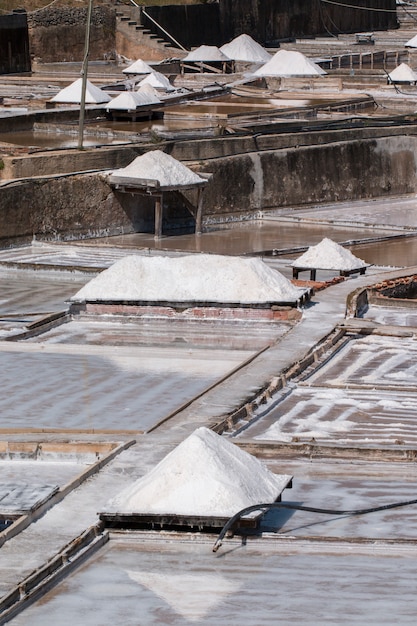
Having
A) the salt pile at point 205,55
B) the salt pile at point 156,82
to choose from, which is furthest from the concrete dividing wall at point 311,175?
the salt pile at point 205,55

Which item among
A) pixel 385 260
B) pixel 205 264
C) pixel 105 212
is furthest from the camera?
pixel 105 212

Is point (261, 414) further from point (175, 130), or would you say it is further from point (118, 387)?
point (175, 130)

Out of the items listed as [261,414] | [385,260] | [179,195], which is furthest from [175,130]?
[261,414]

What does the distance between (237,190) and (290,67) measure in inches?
559

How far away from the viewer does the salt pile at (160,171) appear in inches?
1046

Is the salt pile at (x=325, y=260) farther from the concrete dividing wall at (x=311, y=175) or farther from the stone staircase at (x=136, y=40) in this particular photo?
the stone staircase at (x=136, y=40)

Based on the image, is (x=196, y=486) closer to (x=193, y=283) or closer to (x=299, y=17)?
(x=193, y=283)

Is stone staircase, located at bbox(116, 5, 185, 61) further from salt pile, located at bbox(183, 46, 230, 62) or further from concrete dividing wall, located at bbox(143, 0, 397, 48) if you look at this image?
salt pile, located at bbox(183, 46, 230, 62)

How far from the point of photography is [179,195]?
28672mm

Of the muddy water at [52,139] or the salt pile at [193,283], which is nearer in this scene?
the salt pile at [193,283]

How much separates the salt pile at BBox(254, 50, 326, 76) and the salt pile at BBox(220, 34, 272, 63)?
4.75 m

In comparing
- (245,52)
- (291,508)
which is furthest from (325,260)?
(245,52)

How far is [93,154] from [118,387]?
15082 mm

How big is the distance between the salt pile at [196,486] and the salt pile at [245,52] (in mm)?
40446
